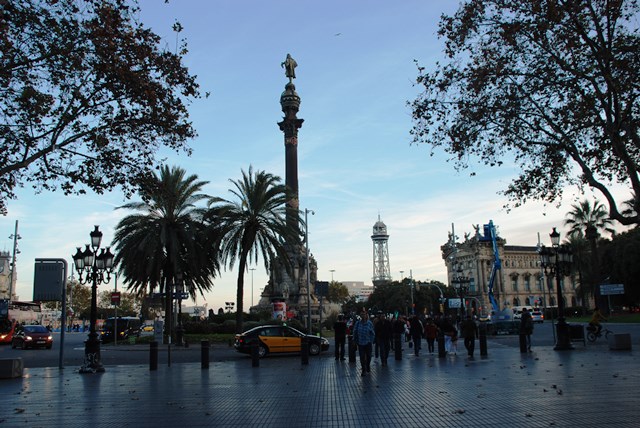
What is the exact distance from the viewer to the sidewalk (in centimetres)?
877

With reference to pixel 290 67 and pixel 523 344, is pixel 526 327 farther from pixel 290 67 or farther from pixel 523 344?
pixel 290 67

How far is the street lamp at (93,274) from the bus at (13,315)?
27507mm

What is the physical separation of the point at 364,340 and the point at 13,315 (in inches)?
1847

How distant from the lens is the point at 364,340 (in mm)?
15906

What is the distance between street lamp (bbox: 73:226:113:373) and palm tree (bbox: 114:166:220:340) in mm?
9186

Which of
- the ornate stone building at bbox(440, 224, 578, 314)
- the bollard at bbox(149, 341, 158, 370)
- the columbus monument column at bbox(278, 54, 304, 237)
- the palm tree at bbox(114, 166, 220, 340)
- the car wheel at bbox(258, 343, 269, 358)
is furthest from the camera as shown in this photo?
the ornate stone building at bbox(440, 224, 578, 314)

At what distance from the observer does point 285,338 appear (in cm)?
2550

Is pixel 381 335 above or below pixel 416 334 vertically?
above

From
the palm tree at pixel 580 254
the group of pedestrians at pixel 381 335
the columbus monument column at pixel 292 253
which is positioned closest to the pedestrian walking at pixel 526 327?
the group of pedestrians at pixel 381 335

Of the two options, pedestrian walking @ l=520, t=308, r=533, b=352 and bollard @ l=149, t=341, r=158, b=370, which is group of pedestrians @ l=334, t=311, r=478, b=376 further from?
bollard @ l=149, t=341, r=158, b=370

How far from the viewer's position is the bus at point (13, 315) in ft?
144

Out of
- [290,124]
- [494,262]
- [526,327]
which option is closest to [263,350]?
[526,327]

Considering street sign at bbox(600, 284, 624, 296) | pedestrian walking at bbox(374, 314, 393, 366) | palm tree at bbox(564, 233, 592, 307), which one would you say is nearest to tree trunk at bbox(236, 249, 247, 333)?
pedestrian walking at bbox(374, 314, 393, 366)

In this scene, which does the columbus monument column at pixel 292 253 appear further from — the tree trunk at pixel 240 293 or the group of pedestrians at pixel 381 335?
the group of pedestrians at pixel 381 335
